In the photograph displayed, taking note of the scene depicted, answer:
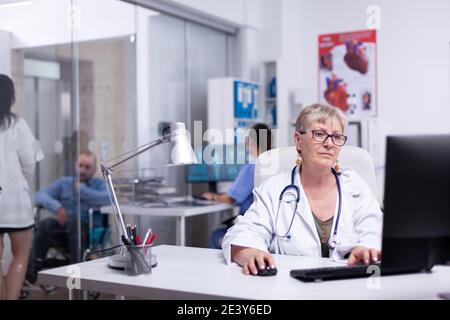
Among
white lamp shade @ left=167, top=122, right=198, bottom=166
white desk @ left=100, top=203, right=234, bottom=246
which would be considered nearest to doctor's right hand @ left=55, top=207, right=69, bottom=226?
white desk @ left=100, top=203, right=234, bottom=246

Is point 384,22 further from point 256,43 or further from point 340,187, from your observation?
point 340,187

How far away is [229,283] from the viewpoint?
4.47ft

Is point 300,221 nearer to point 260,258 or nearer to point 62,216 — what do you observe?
point 260,258

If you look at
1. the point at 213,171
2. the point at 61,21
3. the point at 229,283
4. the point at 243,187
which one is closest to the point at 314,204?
the point at 229,283

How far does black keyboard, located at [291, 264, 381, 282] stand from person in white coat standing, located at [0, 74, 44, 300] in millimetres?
2011

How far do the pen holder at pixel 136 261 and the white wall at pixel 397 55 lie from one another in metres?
2.86

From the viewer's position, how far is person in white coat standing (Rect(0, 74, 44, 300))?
2.91m

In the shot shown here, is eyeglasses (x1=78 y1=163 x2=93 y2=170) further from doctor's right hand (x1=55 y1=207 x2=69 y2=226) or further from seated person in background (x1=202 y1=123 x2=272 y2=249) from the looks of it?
seated person in background (x1=202 y1=123 x2=272 y2=249)

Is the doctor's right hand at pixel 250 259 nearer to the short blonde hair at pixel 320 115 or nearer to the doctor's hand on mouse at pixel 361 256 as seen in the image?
the doctor's hand on mouse at pixel 361 256

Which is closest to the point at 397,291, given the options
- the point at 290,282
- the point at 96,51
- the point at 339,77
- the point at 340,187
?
the point at 290,282

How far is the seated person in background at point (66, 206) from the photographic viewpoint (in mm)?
3250

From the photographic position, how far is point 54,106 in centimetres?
338

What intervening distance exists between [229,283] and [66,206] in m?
2.29

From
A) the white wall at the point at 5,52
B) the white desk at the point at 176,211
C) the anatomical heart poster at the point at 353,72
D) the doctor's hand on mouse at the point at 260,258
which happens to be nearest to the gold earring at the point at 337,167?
the doctor's hand on mouse at the point at 260,258
